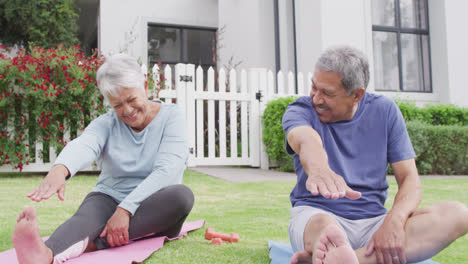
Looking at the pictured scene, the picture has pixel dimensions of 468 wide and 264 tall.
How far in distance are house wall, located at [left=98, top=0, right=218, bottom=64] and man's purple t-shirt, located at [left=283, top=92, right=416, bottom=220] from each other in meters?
9.46

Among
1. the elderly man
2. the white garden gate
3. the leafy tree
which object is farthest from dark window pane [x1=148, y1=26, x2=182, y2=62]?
the elderly man

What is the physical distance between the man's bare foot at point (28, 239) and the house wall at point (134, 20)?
9481 mm

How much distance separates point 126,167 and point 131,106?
38cm

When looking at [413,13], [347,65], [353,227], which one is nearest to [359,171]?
[353,227]

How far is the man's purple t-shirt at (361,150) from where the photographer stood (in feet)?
6.56

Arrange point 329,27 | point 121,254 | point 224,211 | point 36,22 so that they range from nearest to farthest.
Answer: point 121,254 < point 224,211 < point 329,27 < point 36,22

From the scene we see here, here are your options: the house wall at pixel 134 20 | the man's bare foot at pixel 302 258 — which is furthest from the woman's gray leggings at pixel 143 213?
the house wall at pixel 134 20

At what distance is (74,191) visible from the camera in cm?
497

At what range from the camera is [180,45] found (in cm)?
1193

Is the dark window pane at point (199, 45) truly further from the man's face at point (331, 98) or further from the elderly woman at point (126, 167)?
the man's face at point (331, 98)

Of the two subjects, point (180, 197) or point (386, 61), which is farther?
point (386, 61)

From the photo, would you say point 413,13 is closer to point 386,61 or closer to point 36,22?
point 386,61

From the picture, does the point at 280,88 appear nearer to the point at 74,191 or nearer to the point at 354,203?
the point at 74,191

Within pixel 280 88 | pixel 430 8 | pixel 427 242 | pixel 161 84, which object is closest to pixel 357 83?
pixel 427 242
